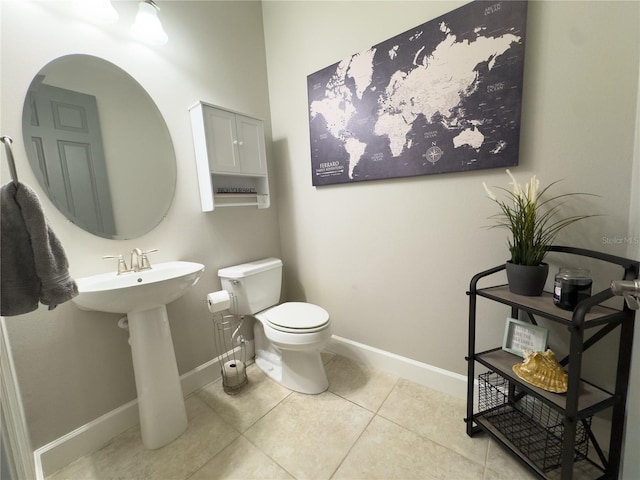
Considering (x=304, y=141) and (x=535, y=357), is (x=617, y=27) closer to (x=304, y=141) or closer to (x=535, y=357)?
(x=535, y=357)

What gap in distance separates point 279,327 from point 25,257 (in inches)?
39.4

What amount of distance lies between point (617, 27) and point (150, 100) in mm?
1953

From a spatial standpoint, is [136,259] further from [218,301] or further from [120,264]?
[218,301]

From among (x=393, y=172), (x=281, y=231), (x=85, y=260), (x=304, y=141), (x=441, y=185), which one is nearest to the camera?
(x=85, y=260)

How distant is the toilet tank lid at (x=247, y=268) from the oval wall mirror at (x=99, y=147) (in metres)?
0.47

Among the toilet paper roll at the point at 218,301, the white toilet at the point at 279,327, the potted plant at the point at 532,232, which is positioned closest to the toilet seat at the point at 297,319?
the white toilet at the point at 279,327

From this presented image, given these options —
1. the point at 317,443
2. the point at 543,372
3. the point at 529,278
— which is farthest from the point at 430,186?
the point at 317,443

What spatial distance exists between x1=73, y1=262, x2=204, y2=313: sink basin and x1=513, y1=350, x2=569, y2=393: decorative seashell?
54.2 inches

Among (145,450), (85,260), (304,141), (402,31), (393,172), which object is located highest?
(402,31)

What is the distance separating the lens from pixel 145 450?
1.18 metres

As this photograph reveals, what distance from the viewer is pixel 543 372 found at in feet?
2.99

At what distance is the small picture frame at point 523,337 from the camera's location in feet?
3.34

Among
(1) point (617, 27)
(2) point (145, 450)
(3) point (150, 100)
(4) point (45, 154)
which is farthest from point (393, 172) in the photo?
(2) point (145, 450)

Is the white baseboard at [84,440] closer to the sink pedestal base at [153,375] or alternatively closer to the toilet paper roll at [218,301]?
the sink pedestal base at [153,375]
